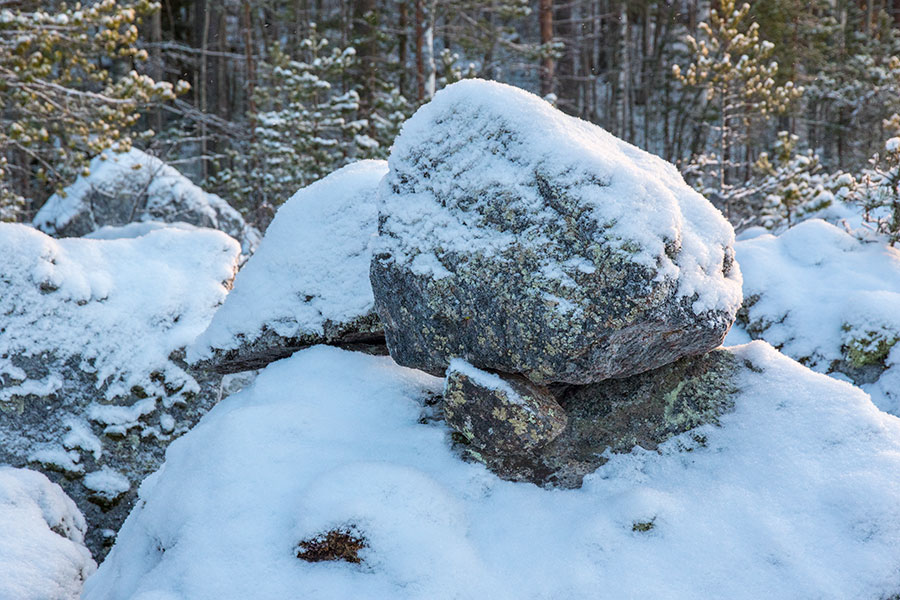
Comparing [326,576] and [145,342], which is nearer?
[326,576]

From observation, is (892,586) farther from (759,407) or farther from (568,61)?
(568,61)

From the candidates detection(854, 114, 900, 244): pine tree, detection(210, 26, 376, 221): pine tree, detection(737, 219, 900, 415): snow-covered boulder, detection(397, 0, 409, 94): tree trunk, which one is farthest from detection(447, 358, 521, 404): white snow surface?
detection(397, 0, 409, 94): tree trunk

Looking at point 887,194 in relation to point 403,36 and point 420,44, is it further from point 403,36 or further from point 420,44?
point 403,36

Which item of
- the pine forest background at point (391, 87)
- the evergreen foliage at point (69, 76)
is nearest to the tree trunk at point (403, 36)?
the pine forest background at point (391, 87)

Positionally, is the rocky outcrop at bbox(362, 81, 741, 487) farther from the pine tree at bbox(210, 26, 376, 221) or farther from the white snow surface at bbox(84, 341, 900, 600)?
the pine tree at bbox(210, 26, 376, 221)

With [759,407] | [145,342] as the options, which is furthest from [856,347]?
[145,342]

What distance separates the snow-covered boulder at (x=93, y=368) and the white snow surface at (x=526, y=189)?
3.27 meters

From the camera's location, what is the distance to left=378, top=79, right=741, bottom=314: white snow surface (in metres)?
3.03

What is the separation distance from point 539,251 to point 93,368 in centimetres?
435

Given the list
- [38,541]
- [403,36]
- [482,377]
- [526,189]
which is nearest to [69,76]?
[38,541]

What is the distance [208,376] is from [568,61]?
76.9 feet

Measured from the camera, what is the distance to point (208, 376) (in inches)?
237

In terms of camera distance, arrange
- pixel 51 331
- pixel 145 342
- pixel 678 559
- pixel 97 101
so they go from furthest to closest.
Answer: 1. pixel 97 101
2. pixel 145 342
3. pixel 51 331
4. pixel 678 559

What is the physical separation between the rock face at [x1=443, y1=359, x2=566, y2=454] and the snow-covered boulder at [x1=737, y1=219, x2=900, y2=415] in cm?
314
